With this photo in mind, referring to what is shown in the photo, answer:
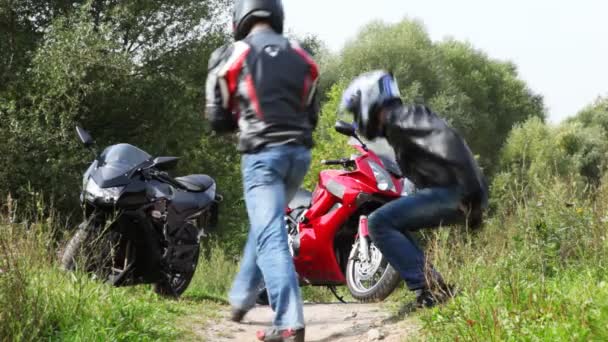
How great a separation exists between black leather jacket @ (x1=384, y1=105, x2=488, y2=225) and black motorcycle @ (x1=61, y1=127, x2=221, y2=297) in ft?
7.79

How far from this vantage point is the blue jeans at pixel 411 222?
576 centimetres

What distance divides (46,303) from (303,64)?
205 cm

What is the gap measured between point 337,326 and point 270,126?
6.56 feet

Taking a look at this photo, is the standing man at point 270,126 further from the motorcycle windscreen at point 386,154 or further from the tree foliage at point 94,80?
the tree foliage at point 94,80

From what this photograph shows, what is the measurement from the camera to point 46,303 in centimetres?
516

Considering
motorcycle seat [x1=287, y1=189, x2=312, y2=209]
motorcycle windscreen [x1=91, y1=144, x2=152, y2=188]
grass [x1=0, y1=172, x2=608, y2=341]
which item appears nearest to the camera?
grass [x1=0, y1=172, x2=608, y2=341]

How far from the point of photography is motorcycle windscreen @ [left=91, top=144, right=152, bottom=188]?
283 inches

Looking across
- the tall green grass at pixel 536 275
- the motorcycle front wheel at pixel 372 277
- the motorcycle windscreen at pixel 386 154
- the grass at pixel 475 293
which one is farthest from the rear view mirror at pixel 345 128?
the grass at pixel 475 293

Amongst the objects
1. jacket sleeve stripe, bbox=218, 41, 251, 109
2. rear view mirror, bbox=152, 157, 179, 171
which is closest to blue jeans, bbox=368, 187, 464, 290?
jacket sleeve stripe, bbox=218, 41, 251, 109

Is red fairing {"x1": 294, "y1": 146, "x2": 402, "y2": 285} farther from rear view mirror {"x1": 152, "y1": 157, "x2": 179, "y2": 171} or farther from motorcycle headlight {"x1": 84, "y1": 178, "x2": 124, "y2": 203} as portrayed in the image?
motorcycle headlight {"x1": 84, "y1": 178, "x2": 124, "y2": 203}

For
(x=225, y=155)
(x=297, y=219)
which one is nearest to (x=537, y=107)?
(x=225, y=155)

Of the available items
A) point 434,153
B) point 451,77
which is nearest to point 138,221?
point 434,153

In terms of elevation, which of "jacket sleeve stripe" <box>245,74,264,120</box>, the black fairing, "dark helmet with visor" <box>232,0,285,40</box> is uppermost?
"dark helmet with visor" <box>232,0,285,40</box>

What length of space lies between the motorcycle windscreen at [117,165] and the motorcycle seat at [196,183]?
68 centimetres
